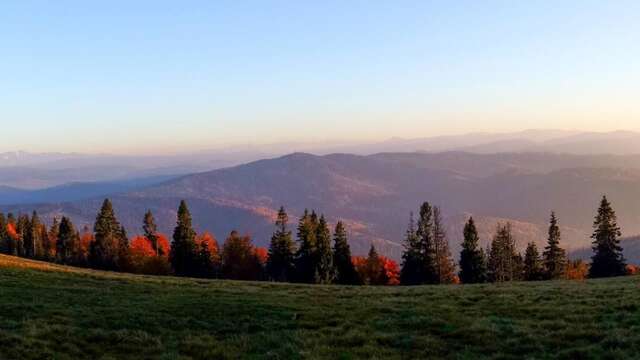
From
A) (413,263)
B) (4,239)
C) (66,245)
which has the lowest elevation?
(4,239)

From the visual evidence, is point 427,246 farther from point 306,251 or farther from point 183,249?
point 183,249

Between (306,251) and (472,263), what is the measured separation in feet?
73.5

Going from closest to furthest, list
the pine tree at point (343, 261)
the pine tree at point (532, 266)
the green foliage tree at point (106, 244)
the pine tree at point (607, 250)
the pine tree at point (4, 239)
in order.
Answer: the pine tree at point (607, 250)
the pine tree at point (343, 261)
the pine tree at point (532, 266)
the green foliage tree at point (106, 244)
the pine tree at point (4, 239)

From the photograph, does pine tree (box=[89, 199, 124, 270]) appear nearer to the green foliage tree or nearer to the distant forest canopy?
the green foliage tree

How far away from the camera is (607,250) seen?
7475cm

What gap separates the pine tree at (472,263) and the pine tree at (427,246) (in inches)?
150

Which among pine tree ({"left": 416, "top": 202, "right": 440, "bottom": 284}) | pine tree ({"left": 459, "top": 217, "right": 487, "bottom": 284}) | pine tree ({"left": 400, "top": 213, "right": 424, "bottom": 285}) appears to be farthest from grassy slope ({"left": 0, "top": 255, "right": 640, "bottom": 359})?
pine tree ({"left": 400, "top": 213, "right": 424, "bottom": 285})

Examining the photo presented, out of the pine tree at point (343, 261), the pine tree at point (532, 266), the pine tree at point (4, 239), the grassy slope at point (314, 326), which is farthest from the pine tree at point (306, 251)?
the pine tree at point (4, 239)

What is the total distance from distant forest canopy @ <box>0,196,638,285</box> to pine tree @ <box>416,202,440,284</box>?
134 millimetres

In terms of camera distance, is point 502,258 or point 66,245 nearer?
point 502,258

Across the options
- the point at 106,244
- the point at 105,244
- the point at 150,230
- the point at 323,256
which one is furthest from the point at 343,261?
the point at 105,244

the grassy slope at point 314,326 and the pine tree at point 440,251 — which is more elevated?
the grassy slope at point 314,326

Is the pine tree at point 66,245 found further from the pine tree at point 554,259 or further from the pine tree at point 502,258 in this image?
the pine tree at point 554,259

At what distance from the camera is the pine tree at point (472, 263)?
7588 centimetres
